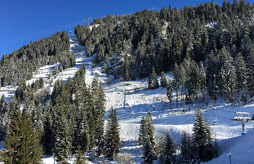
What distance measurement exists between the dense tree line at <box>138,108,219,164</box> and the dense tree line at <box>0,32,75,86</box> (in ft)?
A: 324

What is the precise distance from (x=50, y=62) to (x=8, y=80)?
121 ft

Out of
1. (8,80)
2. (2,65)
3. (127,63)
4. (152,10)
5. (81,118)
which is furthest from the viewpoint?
(152,10)

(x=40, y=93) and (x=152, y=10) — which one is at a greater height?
(x=152, y=10)

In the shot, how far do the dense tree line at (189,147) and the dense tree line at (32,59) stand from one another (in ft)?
324

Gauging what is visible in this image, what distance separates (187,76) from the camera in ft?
232

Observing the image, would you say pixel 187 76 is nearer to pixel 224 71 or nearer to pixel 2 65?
pixel 224 71

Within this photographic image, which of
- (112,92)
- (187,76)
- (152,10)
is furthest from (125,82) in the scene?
(152,10)

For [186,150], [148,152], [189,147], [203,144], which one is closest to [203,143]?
[203,144]

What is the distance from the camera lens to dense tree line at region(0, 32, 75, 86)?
126 m

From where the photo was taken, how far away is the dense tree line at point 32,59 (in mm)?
126125

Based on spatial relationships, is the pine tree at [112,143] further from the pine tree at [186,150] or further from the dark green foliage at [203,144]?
the dark green foliage at [203,144]

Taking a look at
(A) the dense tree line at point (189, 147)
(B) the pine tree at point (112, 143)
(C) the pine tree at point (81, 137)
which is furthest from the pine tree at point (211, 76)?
(C) the pine tree at point (81, 137)

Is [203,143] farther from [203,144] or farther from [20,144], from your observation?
[20,144]

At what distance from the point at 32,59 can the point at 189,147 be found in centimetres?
15860
